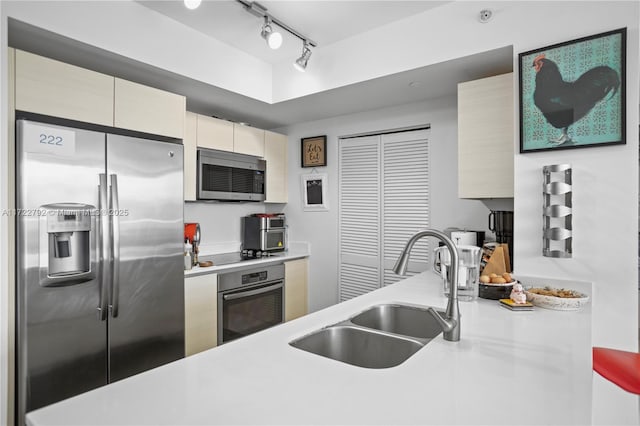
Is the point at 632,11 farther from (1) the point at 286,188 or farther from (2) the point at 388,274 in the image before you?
(1) the point at 286,188

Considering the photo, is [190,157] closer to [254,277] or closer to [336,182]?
[254,277]

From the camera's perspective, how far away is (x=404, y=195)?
130 inches

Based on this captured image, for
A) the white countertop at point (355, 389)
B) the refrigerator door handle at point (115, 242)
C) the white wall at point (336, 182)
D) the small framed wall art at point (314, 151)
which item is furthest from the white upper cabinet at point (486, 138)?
the refrigerator door handle at point (115, 242)

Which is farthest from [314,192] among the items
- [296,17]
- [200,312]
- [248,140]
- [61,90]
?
[61,90]

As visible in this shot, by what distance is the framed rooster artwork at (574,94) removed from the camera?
1.82 m

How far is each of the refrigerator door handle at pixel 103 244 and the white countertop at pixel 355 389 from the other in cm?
123

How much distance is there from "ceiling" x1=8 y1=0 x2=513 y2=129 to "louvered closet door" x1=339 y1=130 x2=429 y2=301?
440 mm

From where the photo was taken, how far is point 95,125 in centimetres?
216

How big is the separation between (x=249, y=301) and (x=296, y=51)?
2.10m

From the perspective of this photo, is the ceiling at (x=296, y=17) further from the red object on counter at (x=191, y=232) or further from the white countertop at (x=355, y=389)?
the white countertop at (x=355, y=389)

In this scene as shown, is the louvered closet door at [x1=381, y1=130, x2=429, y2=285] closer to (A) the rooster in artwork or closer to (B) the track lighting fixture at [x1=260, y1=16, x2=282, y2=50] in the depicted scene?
(A) the rooster in artwork

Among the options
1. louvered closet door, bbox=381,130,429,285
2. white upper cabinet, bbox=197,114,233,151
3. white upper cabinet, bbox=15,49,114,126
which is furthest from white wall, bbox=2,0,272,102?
louvered closet door, bbox=381,130,429,285

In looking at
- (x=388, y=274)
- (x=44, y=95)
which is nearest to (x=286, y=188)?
(x=388, y=274)

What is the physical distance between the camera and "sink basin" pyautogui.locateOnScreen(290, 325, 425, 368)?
1363mm
